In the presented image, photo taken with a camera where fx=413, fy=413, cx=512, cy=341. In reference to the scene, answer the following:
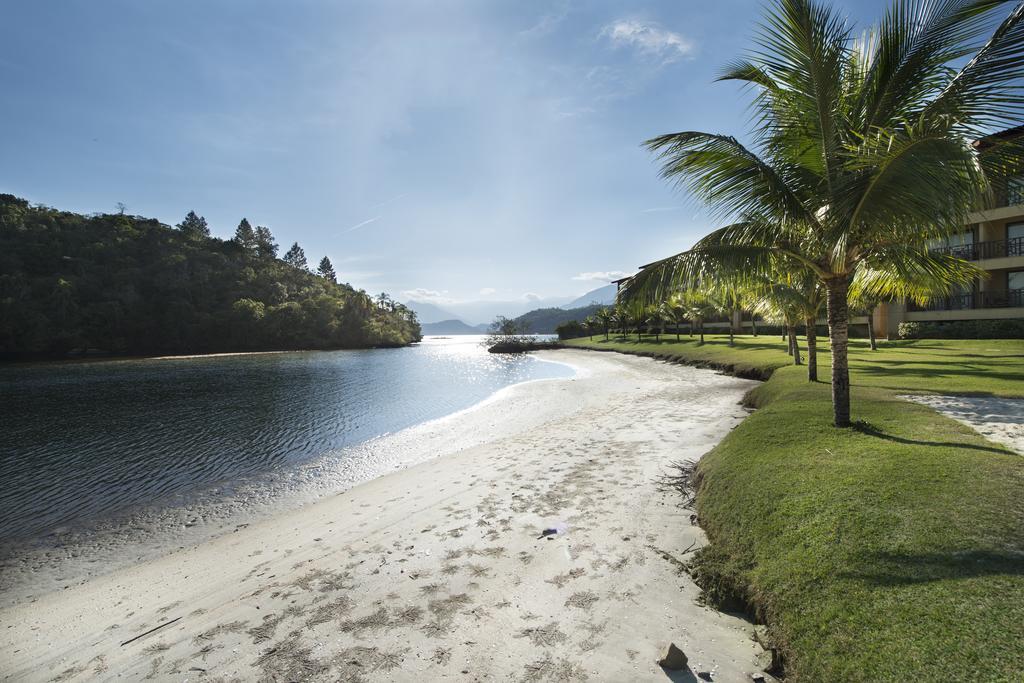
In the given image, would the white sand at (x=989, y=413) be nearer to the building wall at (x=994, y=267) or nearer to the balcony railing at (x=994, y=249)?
the building wall at (x=994, y=267)

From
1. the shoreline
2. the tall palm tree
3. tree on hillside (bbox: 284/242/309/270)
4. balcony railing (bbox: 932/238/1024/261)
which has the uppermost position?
tree on hillside (bbox: 284/242/309/270)

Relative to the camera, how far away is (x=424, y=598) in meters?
5.25

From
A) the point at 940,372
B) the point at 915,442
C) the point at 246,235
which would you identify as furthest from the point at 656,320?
the point at 246,235

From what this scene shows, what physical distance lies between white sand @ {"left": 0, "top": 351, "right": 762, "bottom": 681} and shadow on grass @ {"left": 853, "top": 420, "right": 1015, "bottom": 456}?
358 centimetres

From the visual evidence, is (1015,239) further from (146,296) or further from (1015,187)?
(146,296)

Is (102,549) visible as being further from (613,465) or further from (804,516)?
(804,516)

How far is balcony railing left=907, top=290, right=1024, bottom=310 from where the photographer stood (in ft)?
85.3

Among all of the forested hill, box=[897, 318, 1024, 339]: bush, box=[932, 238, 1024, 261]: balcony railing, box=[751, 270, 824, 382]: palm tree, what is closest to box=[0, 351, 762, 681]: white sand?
box=[751, 270, 824, 382]: palm tree

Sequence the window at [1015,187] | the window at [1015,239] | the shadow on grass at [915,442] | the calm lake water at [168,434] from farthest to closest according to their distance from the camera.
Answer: the window at [1015,239]
the calm lake water at [168,434]
the shadow on grass at [915,442]
the window at [1015,187]

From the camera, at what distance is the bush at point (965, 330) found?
2476 centimetres

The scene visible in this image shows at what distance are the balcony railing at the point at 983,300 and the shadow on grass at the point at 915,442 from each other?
Result: 87.8ft

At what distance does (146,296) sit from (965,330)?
4755 inches

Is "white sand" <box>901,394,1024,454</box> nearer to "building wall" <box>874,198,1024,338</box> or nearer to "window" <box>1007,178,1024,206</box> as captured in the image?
"window" <box>1007,178,1024,206</box>

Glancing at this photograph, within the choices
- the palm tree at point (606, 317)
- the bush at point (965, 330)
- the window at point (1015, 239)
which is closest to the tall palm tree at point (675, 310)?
the palm tree at point (606, 317)
